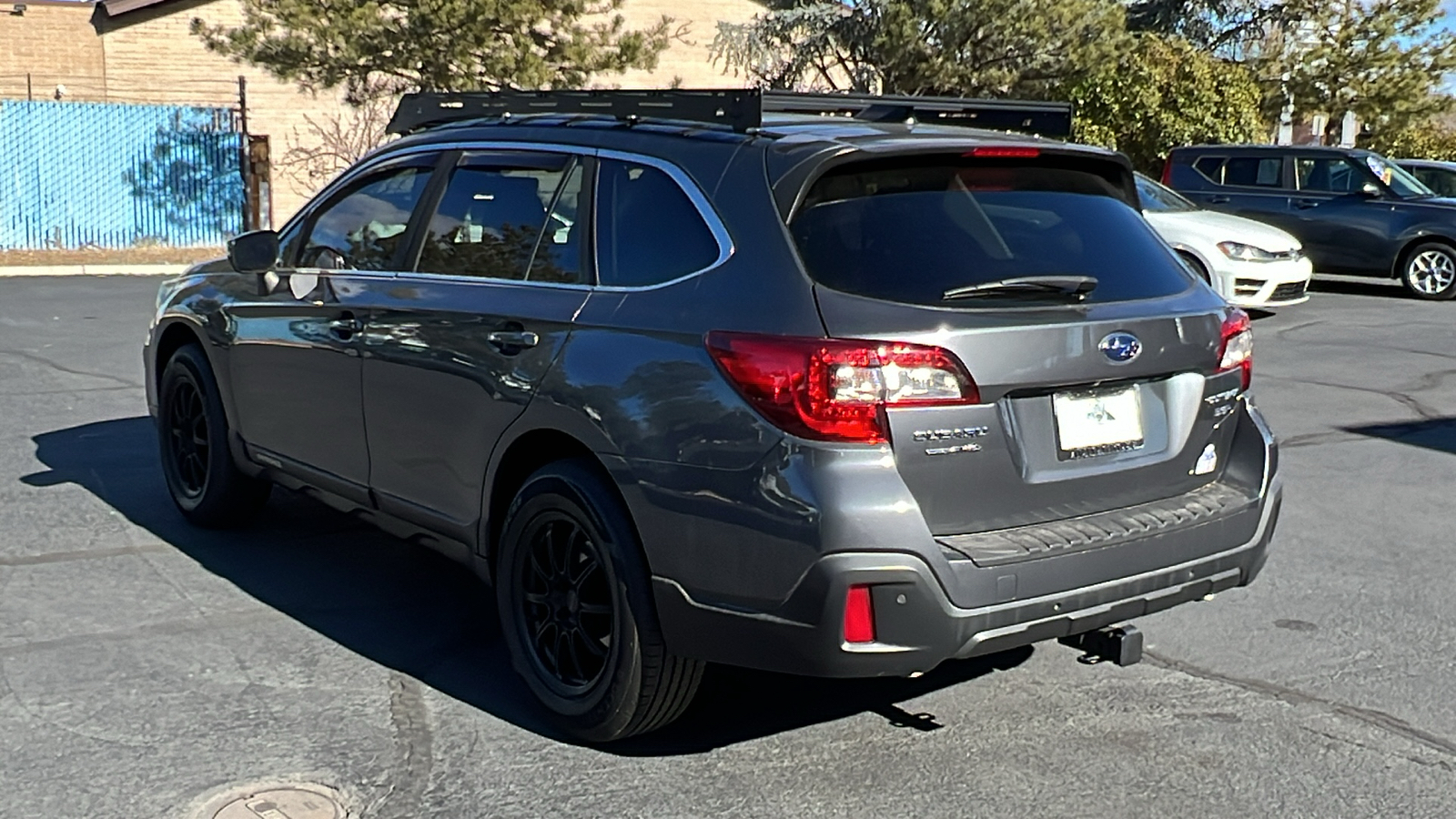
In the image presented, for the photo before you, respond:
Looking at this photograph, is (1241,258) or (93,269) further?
(93,269)

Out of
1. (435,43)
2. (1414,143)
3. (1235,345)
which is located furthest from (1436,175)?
(1235,345)

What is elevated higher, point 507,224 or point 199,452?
point 507,224

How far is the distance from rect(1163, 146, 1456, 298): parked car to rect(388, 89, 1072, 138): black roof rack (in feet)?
45.0

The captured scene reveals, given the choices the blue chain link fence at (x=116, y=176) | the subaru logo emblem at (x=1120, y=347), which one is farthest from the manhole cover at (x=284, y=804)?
the blue chain link fence at (x=116, y=176)

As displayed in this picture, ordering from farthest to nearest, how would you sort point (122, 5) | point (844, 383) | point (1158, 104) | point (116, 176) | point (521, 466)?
point (122, 5), point (1158, 104), point (116, 176), point (521, 466), point (844, 383)

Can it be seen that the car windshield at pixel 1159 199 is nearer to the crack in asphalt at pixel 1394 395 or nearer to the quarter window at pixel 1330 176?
the quarter window at pixel 1330 176

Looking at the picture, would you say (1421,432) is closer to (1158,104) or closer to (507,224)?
(507,224)

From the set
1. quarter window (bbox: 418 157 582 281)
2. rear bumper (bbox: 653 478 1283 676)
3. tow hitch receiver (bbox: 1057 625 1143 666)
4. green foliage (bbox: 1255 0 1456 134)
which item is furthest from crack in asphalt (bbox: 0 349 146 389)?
green foliage (bbox: 1255 0 1456 134)

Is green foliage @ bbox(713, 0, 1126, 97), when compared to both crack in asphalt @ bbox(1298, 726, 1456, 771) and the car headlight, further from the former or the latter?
crack in asphalt @ bbox(1298, 726, 1456, 771)

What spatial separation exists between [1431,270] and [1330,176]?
158 cm

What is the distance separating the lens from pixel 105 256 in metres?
22.9

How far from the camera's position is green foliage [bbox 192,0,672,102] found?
72.0 ft

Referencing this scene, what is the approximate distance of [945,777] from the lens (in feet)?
13.6

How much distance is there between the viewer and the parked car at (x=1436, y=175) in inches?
830
